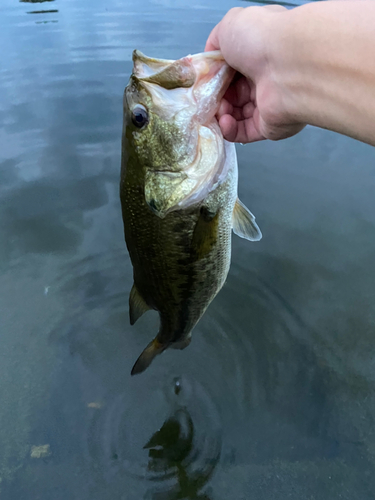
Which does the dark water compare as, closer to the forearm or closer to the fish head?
the fish head

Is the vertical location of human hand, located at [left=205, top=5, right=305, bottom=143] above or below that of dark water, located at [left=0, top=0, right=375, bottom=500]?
above

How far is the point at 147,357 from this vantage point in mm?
2025

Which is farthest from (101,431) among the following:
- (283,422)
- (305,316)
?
(305,316)

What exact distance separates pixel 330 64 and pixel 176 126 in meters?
0.63

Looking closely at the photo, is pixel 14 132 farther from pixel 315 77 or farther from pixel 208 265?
pixel 315 77

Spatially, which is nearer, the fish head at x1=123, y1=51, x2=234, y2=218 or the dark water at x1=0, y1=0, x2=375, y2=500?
the fish head at x1=123, y1=51, x2=234, y2=218

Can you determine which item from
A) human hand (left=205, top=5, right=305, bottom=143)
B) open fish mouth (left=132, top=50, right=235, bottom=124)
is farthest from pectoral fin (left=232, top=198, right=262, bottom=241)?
open fish mouth (left=132, top=50, right=235, bottom=124)

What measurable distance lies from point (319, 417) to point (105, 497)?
1448 millimetres

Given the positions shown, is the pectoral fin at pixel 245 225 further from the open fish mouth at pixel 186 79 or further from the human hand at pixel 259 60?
the open fish mouth at pixel 186 79

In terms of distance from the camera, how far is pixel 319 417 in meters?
2.29

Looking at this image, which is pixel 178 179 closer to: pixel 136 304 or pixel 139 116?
pixel 139 116

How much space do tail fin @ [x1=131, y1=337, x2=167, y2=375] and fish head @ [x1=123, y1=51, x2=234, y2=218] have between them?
0.91m

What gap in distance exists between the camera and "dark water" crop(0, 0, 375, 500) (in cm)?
215

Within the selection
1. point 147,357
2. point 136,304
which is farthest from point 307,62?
point 147,357
